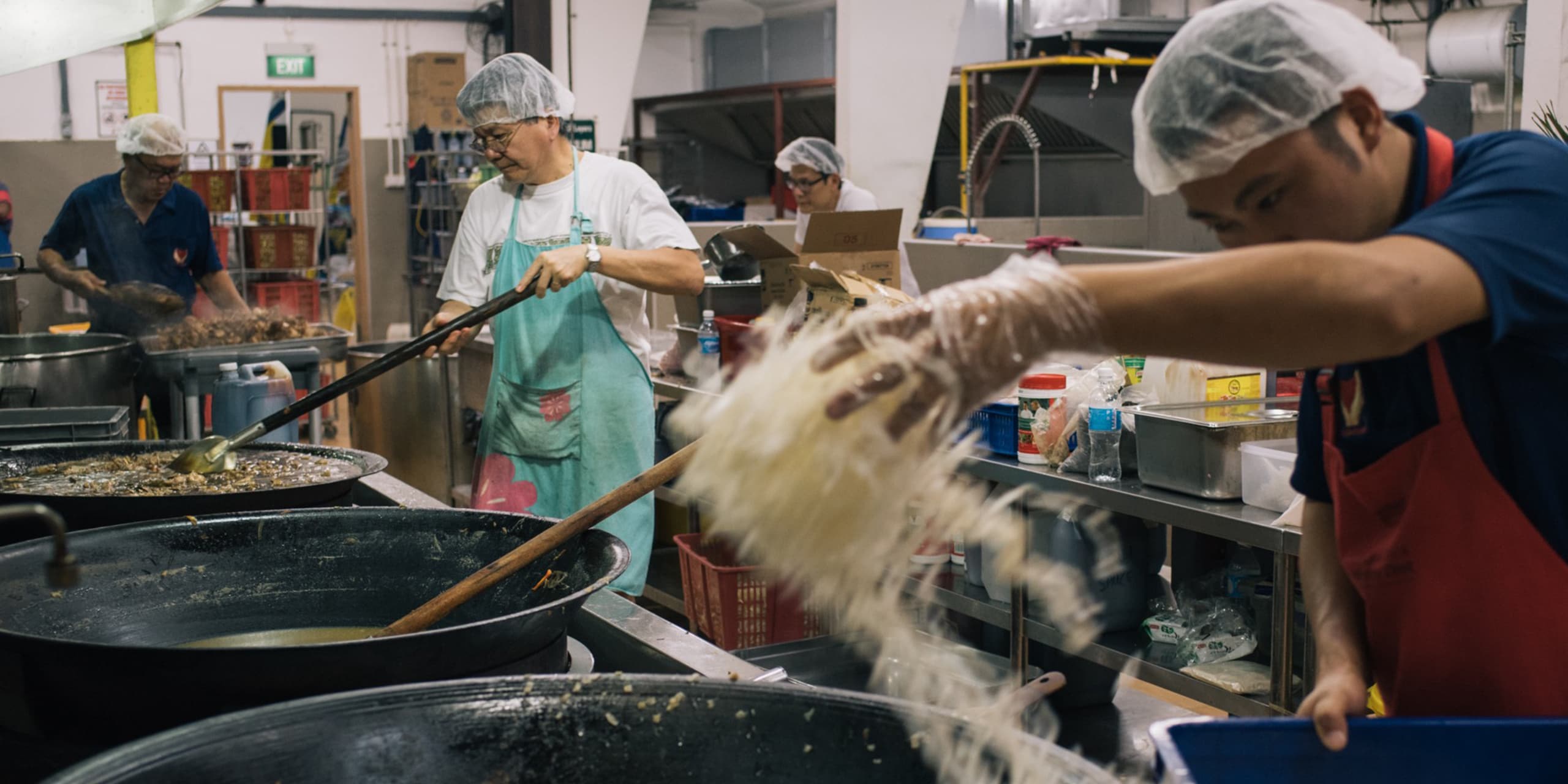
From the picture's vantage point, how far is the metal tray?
12.3 feet

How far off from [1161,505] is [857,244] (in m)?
1.54

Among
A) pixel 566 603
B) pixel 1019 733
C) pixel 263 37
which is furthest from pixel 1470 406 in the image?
pixel 263 37

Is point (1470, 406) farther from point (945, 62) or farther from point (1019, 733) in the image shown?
point (945, 62)

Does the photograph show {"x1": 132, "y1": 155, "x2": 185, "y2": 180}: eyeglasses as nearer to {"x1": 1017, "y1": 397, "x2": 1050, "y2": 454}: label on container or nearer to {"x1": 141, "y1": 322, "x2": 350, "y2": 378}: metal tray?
{"x1": 141, "y1": 322, "x2": 350, "y2": 378}: metal tray

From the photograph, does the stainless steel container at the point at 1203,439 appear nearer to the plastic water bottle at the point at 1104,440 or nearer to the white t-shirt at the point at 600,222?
the plastic water bottle at the point at 1104,440

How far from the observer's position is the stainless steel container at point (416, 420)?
17.0 feet

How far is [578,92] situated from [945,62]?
2.02 m

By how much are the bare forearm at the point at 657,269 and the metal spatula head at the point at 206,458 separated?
0.97 metres

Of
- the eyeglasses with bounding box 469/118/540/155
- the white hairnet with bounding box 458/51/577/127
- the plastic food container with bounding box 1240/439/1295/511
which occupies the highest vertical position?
the white hairnet with bounding box 458/51/577/127

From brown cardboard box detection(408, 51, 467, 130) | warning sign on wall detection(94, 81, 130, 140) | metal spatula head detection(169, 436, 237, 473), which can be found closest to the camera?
metal spatula head detection(169, 436, 237, 473)

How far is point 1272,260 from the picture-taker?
75 centimetres

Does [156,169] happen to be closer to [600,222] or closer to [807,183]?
[600,222]

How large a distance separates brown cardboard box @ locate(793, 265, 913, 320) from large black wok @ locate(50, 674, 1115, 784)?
2.08 m

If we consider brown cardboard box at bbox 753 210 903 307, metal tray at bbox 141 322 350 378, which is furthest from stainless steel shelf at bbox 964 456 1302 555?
metal tray at bbox 141 322 350 378
